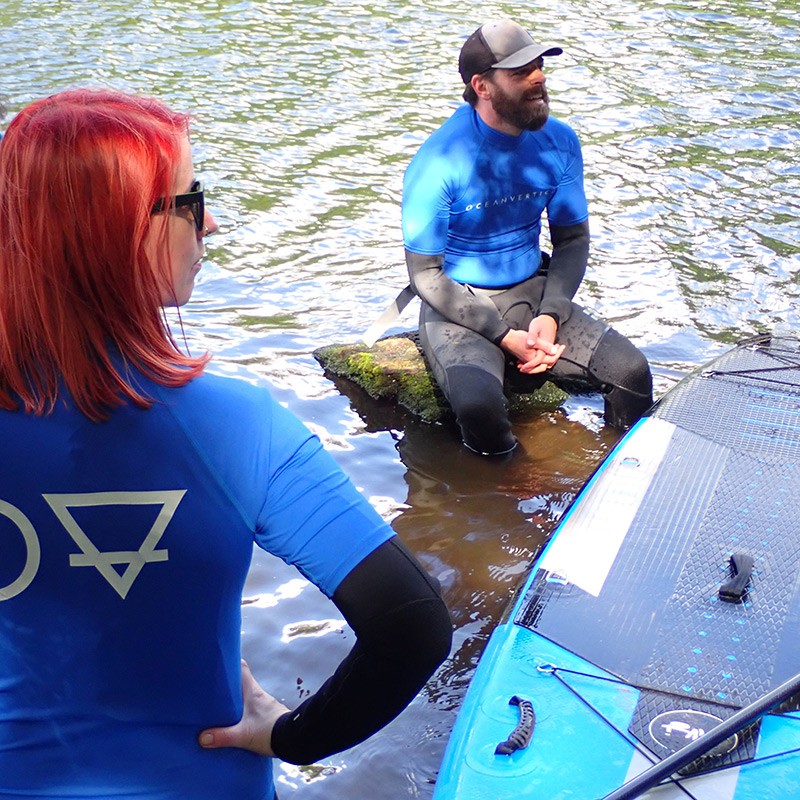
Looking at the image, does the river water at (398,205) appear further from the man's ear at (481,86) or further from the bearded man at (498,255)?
the man's ear at (481,86)

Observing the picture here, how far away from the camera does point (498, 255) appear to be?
5016 mm

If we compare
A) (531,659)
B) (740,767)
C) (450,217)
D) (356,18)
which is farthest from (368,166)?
(740,767)

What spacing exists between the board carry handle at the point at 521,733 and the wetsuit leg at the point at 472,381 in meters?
2.04

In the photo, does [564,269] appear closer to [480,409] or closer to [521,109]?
[521,109]

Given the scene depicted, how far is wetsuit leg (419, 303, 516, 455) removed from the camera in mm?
4535

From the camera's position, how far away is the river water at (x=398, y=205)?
3842mm

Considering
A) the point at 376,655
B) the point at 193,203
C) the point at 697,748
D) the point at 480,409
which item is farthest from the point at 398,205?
the point at 376,655

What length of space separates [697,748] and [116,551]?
56.3 inches

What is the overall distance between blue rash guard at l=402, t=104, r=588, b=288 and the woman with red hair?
340 cm

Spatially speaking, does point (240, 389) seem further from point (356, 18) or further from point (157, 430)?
point (356, 18)

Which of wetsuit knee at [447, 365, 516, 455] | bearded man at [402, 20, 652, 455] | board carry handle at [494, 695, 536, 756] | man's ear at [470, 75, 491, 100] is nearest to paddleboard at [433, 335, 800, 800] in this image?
board carry handle at [494, 695, 536, 756]

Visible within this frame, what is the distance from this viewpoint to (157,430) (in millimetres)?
1269

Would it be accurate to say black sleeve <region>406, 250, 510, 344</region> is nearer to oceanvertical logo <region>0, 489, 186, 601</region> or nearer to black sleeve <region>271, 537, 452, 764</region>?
black sleeve <region>271, 537, 452, 764</region>

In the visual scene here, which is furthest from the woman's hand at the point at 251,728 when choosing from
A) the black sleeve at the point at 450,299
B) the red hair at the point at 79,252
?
the black sleeve at the point at 450,299
